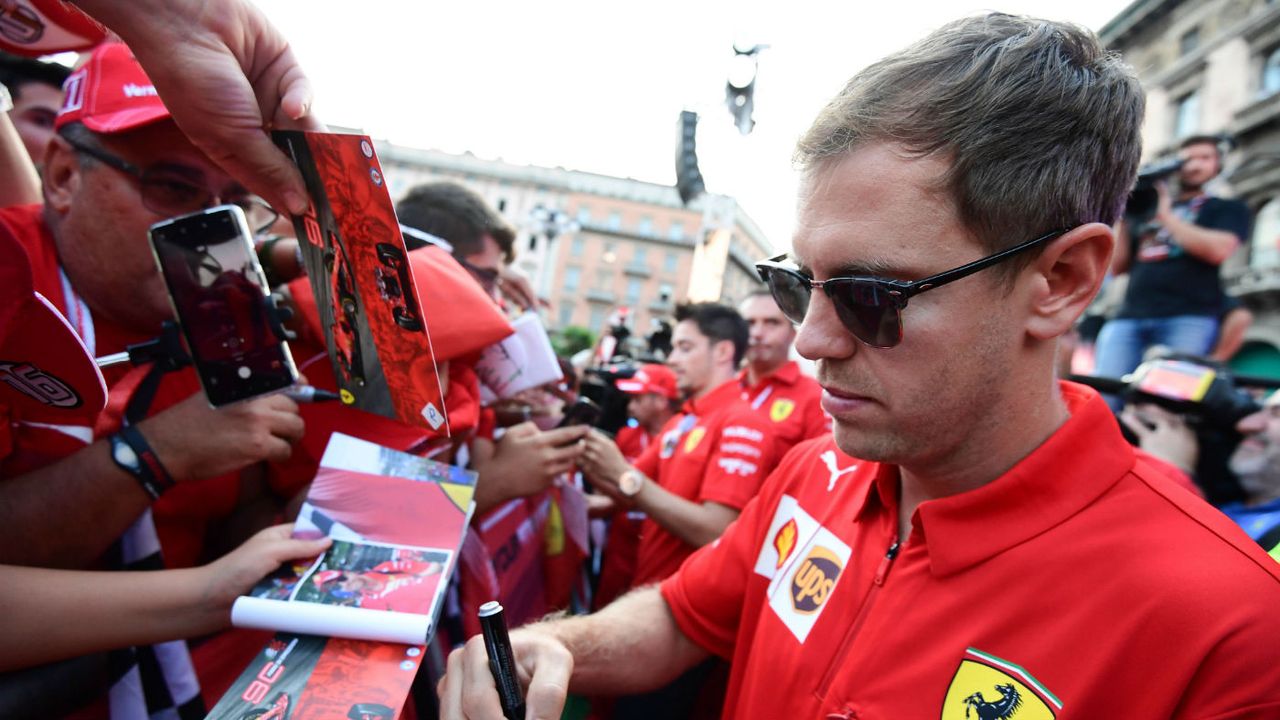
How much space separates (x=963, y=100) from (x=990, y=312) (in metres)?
0.37

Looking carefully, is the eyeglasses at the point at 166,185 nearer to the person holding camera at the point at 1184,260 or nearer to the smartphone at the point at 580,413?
the smartphone at the point at 580,413

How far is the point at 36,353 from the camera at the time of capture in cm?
113

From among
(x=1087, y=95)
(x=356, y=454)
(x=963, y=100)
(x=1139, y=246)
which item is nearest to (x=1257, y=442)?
(x=1087, y=95)

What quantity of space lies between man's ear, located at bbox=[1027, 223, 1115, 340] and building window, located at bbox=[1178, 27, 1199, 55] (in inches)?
1009

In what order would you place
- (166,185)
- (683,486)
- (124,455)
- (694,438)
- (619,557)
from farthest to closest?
(619,557), (694,438), (683,486), (166,185), (124,455)

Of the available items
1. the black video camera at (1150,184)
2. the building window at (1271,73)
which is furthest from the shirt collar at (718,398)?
the building window at (1271,73)

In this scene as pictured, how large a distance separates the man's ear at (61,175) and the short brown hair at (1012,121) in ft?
5.63

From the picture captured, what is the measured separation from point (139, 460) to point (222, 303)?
1.16ft

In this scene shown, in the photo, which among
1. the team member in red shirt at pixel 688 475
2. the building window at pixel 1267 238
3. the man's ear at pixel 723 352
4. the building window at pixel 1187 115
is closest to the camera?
the team member in red shirt at pixel 688 475

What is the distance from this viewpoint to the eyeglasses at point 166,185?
1.54 meters

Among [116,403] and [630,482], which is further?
[630,482]

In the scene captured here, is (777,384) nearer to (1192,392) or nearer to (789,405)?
(789,405)

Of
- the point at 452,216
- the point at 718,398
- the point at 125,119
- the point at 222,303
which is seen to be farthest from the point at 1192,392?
the point at 125,119

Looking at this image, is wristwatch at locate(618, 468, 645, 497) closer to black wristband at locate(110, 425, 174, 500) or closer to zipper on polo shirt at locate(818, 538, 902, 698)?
zipper on polo shirt at locate(818, 538, 902, 698)
